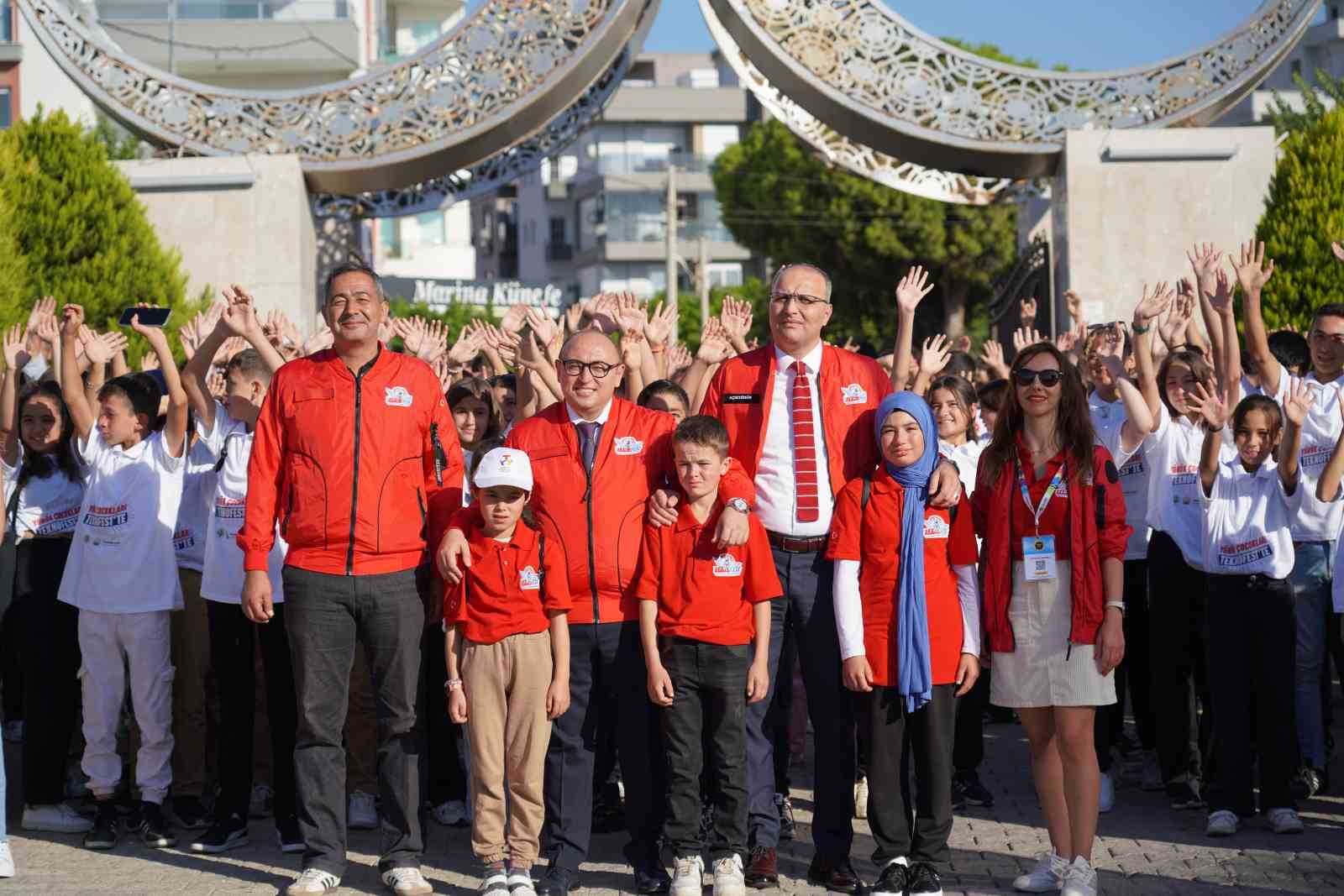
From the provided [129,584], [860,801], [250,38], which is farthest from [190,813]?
[250,38]

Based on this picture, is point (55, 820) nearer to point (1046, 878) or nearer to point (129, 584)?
point (129, 584)

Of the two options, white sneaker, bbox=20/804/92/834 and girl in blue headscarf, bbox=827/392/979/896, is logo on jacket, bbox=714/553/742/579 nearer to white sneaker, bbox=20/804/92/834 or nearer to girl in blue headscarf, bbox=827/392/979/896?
girl in blue headscarf, bbox=827/392/979/896

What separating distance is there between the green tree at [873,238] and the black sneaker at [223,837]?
38230 mm

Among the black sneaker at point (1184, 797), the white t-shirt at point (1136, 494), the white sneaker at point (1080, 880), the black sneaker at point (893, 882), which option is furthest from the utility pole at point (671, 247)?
the white sneaker at point (1080, 880)

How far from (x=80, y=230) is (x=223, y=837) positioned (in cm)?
863

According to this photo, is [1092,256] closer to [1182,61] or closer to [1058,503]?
[1182,61]

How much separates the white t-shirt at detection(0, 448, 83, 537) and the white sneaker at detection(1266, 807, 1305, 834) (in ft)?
18.2

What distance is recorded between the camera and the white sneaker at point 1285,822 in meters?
7.24

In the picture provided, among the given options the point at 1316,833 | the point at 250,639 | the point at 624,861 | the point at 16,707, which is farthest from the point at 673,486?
the point at 16,707

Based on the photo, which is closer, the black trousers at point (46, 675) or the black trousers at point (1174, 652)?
the black trousers at point (46, 675)

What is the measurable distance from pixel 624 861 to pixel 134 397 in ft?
9.87

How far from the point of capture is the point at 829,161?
16.3 metres

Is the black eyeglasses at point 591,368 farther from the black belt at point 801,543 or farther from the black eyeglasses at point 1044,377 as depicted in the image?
the black eyeglasses at point 1044,377

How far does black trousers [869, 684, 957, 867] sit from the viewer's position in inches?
252
